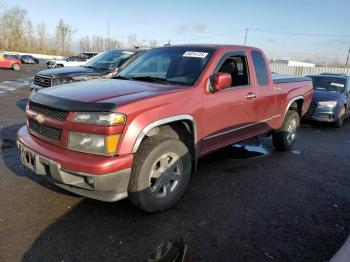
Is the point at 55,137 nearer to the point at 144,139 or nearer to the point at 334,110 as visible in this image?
the point at 144,139

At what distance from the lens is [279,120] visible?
6090 millimetres

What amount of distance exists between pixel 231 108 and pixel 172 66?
98 cm

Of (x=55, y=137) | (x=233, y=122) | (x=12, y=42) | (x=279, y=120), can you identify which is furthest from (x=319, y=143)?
(x=12, y=42)

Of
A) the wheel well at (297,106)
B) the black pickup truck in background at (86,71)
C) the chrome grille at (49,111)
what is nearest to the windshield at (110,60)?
the black pickup truck in background at (86,71)

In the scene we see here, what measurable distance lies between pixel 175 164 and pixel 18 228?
1.71 meters

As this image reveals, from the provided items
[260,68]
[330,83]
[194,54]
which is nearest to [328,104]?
[330,83]

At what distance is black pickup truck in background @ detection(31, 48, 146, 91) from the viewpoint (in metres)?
8.52

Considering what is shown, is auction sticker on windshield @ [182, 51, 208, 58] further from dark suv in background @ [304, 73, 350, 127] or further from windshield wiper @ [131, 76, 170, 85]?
dark suv in background @ [304, 73, 350, 127]

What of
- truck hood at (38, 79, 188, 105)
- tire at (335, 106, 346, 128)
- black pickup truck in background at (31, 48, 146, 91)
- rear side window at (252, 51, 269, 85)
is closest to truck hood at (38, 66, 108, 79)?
black pickup truck in background at (31, 48, 146, 91)

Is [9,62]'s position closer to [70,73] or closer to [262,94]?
[70,73]

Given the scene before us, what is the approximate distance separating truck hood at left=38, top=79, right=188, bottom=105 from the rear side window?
1863mm

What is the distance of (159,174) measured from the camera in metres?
3.63

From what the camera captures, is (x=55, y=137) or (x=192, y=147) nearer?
(x=55, y=137)

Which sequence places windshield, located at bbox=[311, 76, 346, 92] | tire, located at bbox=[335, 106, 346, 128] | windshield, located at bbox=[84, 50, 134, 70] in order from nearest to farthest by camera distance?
windshield, located at bbox=[84, 50, 134, 70], tire, located at bbox=[335, 106, 346, 128], windshield, located at bbox=[311, 76, 346, 92]
